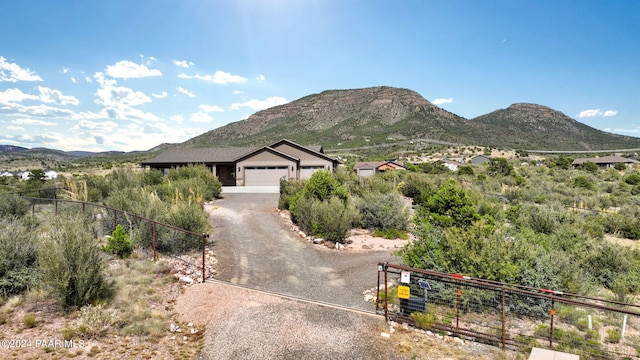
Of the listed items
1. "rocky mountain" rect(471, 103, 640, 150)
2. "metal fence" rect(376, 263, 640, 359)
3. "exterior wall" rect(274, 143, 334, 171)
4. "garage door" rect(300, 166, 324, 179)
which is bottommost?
"metal fence" rect(376, 263, 640, 359)

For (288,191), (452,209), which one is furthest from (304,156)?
(452,209)

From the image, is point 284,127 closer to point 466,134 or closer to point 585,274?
point 466,134

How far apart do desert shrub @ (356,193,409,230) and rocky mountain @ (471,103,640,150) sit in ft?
280

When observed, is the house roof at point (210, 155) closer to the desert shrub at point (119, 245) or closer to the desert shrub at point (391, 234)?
the desert shrub at point (391, 234)

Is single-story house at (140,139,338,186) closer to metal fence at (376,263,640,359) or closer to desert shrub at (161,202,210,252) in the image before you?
desert shrub at (161,202,210,252)

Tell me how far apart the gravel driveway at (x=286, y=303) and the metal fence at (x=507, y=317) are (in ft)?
3.10

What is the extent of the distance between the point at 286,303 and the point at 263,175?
1034 inches

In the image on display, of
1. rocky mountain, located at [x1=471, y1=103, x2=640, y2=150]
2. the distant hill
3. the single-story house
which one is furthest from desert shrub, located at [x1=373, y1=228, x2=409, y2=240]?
rocky mountain, located at [x1=471, y1=103, x2=640, y2=150]

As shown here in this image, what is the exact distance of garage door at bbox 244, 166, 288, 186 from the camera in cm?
3288

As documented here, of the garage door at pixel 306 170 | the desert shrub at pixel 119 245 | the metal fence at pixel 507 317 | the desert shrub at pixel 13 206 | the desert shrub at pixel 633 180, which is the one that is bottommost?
the metal fence at pixel 507 317

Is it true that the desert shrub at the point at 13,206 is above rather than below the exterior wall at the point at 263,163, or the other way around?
below

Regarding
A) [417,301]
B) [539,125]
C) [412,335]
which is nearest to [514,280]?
[417,301]

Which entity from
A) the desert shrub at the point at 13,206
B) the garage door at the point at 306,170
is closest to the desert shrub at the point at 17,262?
the desert shrub at the point at 13,206

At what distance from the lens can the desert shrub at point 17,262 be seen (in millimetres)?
7008
